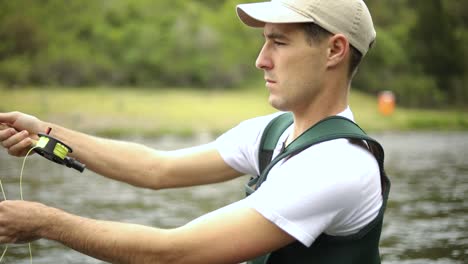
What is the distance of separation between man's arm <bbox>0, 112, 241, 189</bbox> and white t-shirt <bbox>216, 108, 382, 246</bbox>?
0.79 m

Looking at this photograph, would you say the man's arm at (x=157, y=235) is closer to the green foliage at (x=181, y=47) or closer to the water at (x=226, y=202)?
the water at (x=226, y=202)

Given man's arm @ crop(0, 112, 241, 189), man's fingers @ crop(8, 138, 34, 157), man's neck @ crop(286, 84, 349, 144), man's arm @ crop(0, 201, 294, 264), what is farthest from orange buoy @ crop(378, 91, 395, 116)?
man's arm @ crop(0, 201, 294, 264)

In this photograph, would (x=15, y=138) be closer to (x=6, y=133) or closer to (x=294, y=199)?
(x=6, y=133)

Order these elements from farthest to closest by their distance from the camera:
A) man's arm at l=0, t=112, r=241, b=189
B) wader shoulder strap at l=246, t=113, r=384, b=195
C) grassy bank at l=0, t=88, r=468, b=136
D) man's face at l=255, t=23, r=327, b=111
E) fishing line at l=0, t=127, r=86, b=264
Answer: grassy bank at l=0, t=88, r=468, b=136 < man's arm at l=0, t=112, r=241, b=189 < fishing line at l=0, t=127, r=86, b=264 < man's face at l=255, t=23, r=327, b=111 < wader shoulder strap at l=246, t=113, r=384, b=195

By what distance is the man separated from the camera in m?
2.49

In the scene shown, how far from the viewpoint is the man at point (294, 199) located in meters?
2.49

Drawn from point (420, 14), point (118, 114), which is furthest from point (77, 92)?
point (420, 14)

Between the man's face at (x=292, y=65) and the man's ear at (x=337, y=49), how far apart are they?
0.8 inches

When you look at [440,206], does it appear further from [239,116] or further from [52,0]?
[52,0]

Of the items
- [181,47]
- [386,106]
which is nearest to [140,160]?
[386,106]

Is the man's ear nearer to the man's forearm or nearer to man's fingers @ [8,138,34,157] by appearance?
the man's forearm

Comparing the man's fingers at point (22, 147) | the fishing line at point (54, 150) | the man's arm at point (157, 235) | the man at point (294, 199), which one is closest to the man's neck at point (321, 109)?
the man at point (294, 199)

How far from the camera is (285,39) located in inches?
108

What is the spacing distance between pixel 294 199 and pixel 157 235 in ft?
1.40
